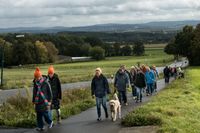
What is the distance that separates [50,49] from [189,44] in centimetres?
4757

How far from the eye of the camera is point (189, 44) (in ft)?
316

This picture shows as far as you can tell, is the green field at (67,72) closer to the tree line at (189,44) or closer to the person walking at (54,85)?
the tree line at (189,44)

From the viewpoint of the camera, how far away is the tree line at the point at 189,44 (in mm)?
92200

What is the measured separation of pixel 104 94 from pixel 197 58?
7953 cm

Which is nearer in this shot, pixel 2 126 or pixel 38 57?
pixel 2 126

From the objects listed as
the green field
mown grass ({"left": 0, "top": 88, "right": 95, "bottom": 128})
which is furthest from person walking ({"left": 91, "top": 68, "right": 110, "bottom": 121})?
the green field

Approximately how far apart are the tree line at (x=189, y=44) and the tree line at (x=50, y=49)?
3597 cm

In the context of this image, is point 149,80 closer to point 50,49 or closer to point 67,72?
point 67,72

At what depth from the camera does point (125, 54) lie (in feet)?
516

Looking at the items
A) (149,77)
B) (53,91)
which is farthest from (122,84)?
(149,77)

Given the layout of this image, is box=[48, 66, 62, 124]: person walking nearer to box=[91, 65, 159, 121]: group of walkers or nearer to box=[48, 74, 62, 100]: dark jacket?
box=[48, 74, 62, 100]: dark jacket

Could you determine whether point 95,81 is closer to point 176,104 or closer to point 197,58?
point 176,104

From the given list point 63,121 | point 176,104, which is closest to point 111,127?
point 63,121

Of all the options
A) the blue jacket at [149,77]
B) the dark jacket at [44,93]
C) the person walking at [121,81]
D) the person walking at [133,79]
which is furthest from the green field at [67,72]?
the dark jacket at [44,93]
